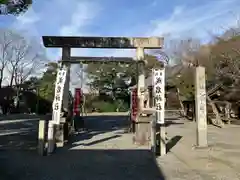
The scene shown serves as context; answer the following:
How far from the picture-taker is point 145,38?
527 inches

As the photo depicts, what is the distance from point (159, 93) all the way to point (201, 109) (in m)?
1.53

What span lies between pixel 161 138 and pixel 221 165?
195cm

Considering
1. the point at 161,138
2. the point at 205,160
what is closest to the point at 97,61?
the point at 161,138

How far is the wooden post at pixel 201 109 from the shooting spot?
32.2 ft

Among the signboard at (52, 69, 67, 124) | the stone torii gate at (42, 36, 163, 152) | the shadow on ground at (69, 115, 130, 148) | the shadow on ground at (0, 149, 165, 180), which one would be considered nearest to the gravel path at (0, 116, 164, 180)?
the shadow on ground at (0, 149, 165, 180)

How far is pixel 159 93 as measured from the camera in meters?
9.46

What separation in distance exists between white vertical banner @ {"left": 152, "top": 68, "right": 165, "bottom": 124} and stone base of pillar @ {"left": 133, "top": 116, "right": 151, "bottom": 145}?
6.19 ft

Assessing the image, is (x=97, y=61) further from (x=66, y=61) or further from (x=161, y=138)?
(x=161, y=138)

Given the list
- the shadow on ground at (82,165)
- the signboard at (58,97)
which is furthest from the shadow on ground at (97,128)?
the shadow on ground at (82,165)

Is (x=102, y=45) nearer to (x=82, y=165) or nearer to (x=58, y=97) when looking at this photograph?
(x=58, y=97)

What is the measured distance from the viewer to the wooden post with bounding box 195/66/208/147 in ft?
32.2

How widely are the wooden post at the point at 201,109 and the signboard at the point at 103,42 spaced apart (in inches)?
140

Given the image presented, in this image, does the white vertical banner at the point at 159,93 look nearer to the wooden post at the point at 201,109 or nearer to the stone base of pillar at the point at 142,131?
the wooden post at the point at 201,109

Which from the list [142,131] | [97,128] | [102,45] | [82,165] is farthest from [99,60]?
[82,165]
